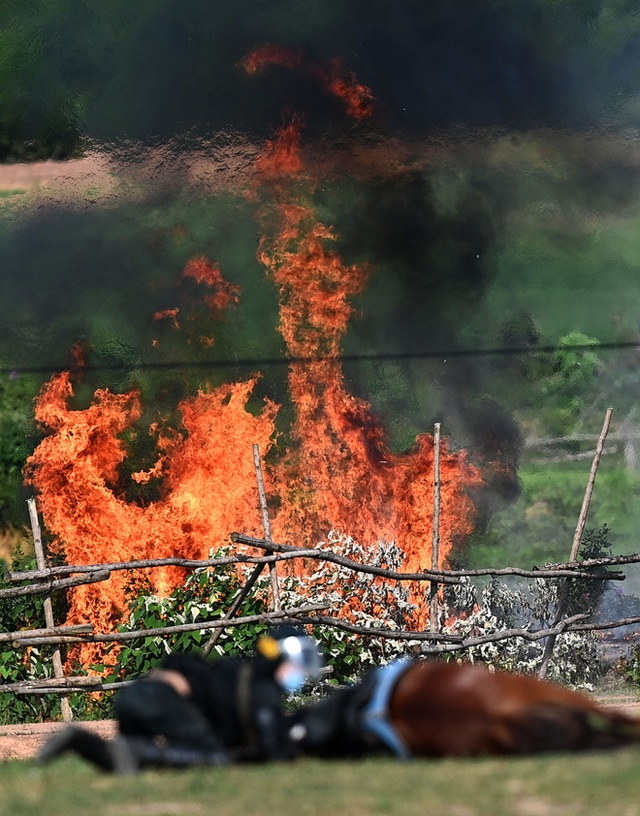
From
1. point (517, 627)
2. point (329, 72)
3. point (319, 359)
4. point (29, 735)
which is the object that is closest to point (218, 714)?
point (29, 735)

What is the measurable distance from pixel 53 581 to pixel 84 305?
499cm

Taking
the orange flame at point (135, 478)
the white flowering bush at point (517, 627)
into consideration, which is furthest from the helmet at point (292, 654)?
the orange flame at point (135, 478)

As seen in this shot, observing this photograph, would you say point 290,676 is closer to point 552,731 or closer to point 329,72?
point 552,731

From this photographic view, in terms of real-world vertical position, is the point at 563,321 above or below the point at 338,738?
above

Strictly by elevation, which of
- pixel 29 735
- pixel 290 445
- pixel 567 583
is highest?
pixel 290 445

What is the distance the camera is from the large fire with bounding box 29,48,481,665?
48.5 ft

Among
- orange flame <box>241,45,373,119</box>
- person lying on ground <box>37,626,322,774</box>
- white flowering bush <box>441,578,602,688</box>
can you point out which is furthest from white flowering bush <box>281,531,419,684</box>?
person lying on ground <box>37,626,322,774</box>

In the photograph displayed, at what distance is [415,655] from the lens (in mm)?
12797

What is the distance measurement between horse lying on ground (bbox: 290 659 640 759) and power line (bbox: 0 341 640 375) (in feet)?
32.3

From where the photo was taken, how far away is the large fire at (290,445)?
14773 millimetres

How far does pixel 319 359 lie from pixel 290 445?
3.53 ft

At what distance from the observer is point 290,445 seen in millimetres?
15812

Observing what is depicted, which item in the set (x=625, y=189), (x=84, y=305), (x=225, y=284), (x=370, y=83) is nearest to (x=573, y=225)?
(x=625, y=189)

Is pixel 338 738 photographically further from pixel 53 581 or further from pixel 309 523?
pixel 309 523
